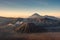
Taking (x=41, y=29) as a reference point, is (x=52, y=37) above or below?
below

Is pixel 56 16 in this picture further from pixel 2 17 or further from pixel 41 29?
pixel 2 17

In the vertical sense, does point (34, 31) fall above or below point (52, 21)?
below

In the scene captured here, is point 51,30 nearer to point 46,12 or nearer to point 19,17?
point 46,12

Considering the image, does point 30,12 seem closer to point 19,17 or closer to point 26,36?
point 19,17

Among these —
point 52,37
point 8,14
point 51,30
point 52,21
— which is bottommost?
point 52,37

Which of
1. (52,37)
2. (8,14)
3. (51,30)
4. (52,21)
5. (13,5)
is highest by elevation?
(13,5)

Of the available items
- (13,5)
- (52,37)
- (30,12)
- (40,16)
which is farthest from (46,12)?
(13,5)

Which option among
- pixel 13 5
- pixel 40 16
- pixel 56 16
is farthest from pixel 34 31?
pixel 13 5
